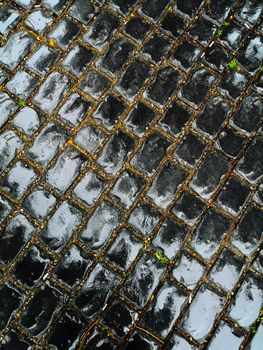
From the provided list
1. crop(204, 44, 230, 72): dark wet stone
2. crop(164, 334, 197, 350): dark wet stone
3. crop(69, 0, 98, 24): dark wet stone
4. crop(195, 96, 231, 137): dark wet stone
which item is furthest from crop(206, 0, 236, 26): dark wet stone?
crop(164, 334, 197, 350): dark wet stone

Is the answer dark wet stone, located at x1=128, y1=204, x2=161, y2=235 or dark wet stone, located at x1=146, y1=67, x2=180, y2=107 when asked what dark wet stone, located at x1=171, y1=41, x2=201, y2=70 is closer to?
dark wet stone, located at x1=146, y1=67, x2=180, y2=107

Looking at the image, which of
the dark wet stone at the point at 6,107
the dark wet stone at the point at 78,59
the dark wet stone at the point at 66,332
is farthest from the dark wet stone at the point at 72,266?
the dark wet stone at the point at 78,59

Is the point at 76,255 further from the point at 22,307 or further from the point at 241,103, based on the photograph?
the point at 241,103

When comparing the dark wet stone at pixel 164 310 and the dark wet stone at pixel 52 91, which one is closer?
the dark wet stone at pixel 164 310

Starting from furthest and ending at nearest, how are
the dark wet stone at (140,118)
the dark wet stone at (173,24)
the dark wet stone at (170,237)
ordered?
1. the dark wet stone at (173,24)
2. the dark wet stone at (140,118)
3. the dark wet stone at (170,237)

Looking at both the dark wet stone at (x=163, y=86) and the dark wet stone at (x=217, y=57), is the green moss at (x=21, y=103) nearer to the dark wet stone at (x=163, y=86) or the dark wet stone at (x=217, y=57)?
the dark wet stone at (x=163, y=86)

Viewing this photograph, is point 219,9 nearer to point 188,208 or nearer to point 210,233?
point 188,208

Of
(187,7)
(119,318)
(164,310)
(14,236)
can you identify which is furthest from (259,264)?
(187,7)
